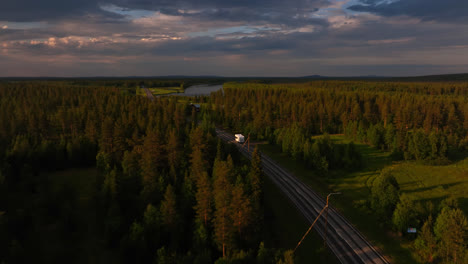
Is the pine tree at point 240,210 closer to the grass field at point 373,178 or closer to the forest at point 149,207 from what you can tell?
the forest at point 149,207

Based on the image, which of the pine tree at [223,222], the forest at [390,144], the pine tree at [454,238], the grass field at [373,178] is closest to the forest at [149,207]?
the pine tree at [223,222]

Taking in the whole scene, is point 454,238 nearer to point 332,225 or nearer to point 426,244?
point 426,244

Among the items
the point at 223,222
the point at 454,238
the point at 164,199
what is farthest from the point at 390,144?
the point at 164,199

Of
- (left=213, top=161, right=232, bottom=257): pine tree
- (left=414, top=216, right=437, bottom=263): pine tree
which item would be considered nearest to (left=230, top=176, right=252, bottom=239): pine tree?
(left=213, top=161, right=232, bottom=257): pine tree

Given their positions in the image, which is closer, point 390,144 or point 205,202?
point 205,202

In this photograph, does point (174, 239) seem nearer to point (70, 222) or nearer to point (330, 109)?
point (70, 222)

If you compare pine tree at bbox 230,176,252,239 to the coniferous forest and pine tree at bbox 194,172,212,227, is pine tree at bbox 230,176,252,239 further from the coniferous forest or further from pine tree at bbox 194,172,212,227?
pine tree at bbox 194,172,212,227
